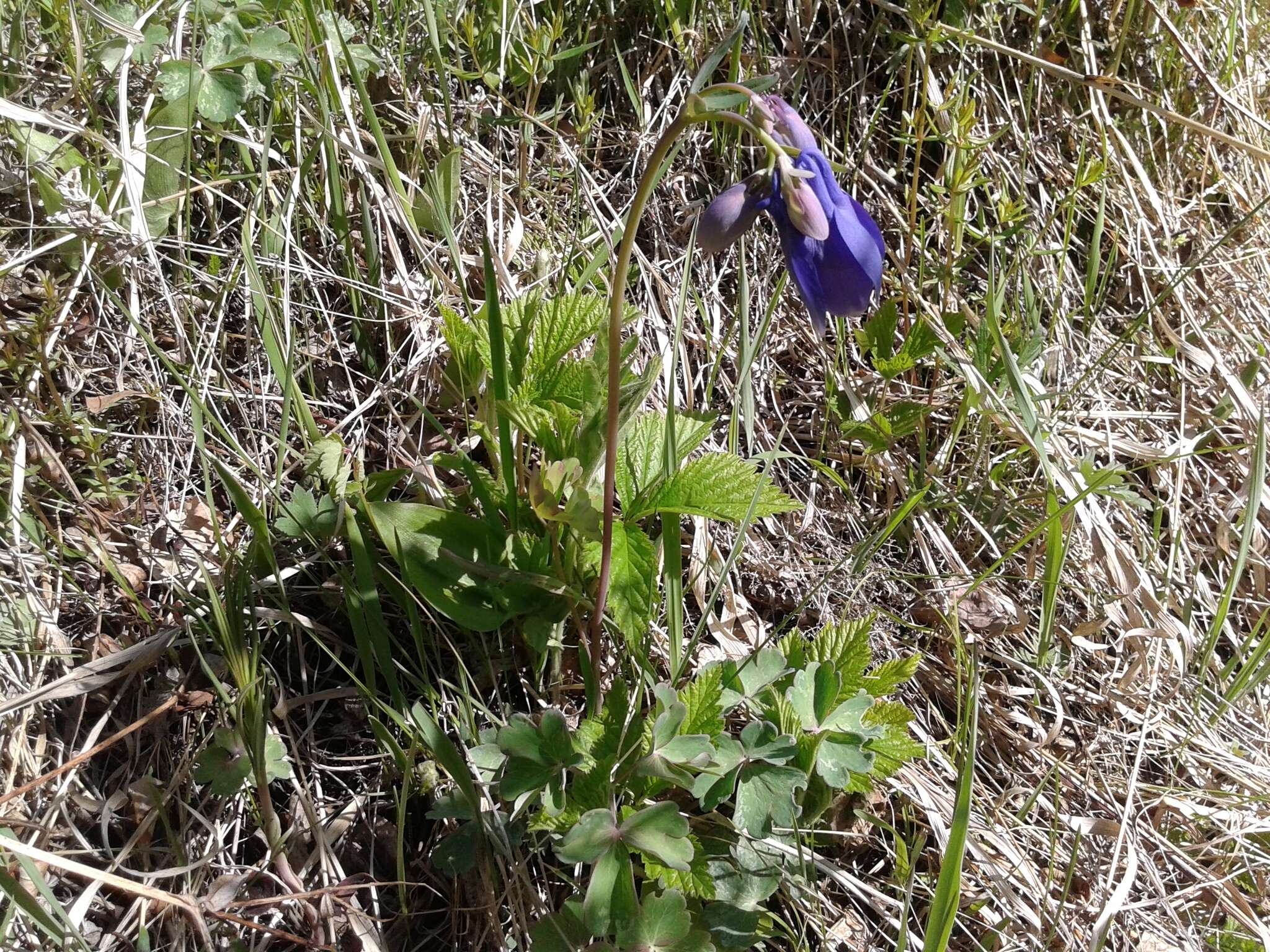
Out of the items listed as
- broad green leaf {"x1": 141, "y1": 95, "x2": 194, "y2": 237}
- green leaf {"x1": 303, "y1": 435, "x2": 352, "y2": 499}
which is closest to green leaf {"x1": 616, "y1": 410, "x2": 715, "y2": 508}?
green leaf {"x1": 303, "y1": 435, "x2": 352, "y2": 499}

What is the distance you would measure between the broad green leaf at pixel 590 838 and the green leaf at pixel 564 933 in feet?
0.30

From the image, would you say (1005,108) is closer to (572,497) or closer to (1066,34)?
(1066,34)

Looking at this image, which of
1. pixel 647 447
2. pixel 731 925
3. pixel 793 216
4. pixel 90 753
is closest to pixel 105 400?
pixel 90 753

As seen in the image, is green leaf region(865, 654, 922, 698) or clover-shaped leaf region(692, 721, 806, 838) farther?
green leaf region(865, 654, 922, 698)

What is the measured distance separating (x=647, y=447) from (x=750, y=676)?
0.46 metres

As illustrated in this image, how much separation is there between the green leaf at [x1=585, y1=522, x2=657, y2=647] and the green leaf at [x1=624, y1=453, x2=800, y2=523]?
7cm

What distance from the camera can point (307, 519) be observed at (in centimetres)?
185

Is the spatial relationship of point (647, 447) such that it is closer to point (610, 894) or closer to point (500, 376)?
point (500, 376)

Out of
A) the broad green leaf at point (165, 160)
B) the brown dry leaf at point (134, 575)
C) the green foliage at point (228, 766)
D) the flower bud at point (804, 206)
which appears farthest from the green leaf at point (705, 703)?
the broad green leaf at point (165, 160)

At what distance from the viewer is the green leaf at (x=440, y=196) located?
2.15m

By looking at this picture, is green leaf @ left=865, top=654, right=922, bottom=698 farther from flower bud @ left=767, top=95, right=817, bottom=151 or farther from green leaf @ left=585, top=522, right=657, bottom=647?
flower bud @ left=767, top=95, right=817, bottom=151

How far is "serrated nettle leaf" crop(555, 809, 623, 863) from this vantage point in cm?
155

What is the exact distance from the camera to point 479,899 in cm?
171

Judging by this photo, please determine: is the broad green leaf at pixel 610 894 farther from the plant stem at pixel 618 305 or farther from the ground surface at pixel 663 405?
the plant stem at pixel 618 305
